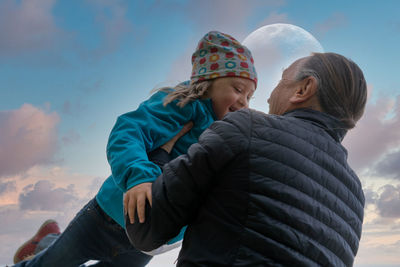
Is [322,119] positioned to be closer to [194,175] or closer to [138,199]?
[194,175]

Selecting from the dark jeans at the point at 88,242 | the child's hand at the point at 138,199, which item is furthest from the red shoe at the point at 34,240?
the child's hand at the point at 138,199

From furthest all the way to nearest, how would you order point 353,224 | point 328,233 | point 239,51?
point 239,51 < point 353,224 < point 328,233

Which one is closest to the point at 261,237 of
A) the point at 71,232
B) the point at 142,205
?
the point at 142,205

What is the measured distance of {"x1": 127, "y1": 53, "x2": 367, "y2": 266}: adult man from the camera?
770 mm

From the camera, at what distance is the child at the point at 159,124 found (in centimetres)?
119

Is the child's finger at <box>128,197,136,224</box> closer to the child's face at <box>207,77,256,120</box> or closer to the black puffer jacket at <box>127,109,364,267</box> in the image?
the black puffer jacket at <box>127,109,364,267</box>

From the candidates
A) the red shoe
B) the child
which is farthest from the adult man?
the red shoe

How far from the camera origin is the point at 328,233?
862mm

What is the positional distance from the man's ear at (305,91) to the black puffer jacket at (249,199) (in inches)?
5.7

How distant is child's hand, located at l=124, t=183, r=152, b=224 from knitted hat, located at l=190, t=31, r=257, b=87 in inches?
23.0

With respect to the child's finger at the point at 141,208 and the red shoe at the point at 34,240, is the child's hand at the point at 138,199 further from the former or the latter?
the red shoe at the point at 34,240

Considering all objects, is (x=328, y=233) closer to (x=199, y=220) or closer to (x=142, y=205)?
(x=199, y=220)

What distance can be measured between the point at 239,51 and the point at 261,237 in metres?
0.86

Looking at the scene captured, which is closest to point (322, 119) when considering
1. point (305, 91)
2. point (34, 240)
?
point (305, 91)
